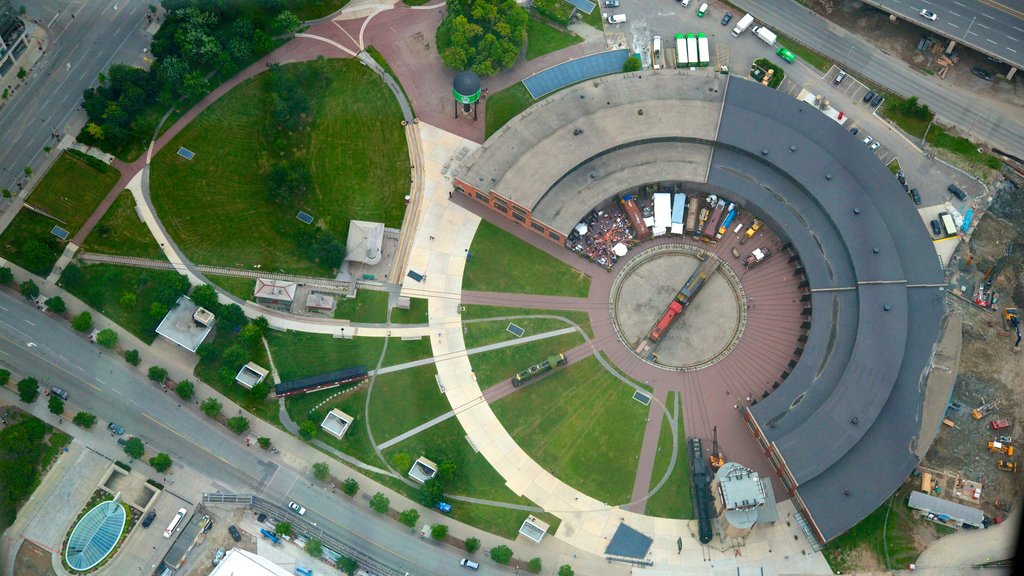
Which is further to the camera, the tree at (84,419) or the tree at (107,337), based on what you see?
the tree at (107,337)

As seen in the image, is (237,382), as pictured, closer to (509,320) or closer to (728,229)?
(509,320)

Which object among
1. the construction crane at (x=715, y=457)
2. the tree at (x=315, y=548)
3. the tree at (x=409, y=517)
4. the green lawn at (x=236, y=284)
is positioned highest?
the construction crane at (x=715, y=457)

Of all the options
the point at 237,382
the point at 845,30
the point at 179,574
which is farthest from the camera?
the point at 845,30

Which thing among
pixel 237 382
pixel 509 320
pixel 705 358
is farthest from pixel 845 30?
pixel 237 382

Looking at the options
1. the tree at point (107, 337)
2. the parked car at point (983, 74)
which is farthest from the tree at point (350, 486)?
the parked car at point (983, 74)

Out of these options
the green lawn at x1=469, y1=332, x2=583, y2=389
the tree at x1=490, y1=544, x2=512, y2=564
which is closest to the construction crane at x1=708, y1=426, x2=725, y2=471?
the green lawn at x1=469, y1=332, x2=583, y2=389

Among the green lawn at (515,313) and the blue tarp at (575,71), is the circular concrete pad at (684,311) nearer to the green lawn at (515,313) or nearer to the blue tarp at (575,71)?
the green lawn at (515,313)

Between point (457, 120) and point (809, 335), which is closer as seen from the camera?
point (809, 335)
